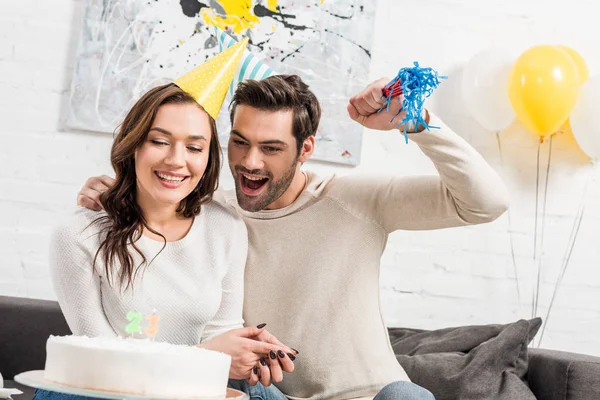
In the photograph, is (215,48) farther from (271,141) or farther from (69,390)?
(69,390)

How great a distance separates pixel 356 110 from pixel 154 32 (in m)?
1.46

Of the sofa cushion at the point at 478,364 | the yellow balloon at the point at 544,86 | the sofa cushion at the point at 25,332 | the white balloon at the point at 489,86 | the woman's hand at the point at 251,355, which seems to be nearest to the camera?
the woman's hand at the point at 251,355

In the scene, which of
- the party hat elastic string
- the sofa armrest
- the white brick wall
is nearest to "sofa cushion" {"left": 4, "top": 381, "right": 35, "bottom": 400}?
the white brick wall

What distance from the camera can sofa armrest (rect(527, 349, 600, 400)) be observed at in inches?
87.0

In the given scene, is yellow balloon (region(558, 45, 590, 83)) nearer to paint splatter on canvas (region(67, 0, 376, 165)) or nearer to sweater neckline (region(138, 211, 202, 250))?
paint splatter on canvas (region(67, 0, 376, 165))

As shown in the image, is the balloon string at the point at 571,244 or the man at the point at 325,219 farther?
the balloon string at the point at 571,244

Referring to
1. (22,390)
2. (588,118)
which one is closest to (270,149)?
(22,390)

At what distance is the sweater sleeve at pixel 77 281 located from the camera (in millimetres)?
1773

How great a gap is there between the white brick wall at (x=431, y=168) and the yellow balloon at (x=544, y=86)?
309mm

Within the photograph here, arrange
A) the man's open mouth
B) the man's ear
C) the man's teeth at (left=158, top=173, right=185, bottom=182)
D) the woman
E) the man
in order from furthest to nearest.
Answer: the man's ear
the man's open mouth
the man
the man's teeth at (left=158, top=173, right=185, bottom=182)
the woman

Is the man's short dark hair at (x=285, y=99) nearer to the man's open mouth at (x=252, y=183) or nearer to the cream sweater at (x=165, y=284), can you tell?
the man's open mouth at (x=252, y=183)

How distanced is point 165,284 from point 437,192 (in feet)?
2.39

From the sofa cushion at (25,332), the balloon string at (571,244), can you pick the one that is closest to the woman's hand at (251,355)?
the sofa cushion at (25,332)

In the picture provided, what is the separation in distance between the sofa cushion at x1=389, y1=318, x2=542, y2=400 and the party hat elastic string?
871 millimetres
